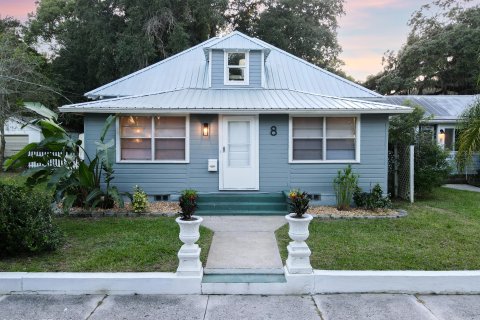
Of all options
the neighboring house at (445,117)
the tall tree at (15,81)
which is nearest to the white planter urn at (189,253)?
the neighboring house at (445,117)

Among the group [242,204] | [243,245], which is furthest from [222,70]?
[243,245]

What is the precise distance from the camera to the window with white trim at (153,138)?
10.3m

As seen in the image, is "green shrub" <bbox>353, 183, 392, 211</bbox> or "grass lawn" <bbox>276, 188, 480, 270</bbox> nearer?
"grass lawn" <bbox>276, 188, 480, 270</bbox>

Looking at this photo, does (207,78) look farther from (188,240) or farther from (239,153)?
(188,240)

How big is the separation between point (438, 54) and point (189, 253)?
27132mm

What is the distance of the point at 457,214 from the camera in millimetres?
9484

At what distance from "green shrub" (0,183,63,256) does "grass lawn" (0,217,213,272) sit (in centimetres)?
17

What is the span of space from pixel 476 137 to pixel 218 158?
602 centimetres

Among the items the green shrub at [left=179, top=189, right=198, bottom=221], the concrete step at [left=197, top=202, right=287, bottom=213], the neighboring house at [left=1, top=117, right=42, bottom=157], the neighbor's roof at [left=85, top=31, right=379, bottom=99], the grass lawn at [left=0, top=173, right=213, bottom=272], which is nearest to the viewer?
the green shrub at [left=179, top=189, right=198, bottom=221]

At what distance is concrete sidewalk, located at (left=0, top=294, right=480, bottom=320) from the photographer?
414 centimetres

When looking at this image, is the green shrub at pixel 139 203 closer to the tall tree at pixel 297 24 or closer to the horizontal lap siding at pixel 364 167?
the horizontal lap siding at pixel 364 167

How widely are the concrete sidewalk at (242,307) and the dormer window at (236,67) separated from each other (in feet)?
27.7

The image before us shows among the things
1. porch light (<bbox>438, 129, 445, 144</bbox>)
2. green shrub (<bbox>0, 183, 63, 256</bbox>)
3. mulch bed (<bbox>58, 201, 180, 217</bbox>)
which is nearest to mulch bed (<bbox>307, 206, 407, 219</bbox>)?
mulch bed (<bbox>58, 201, 180, 217</bbox>)

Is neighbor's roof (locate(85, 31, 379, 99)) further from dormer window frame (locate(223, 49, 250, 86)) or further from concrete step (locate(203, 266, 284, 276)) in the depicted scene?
concrete step (locate(203, 266, 284, 276))
